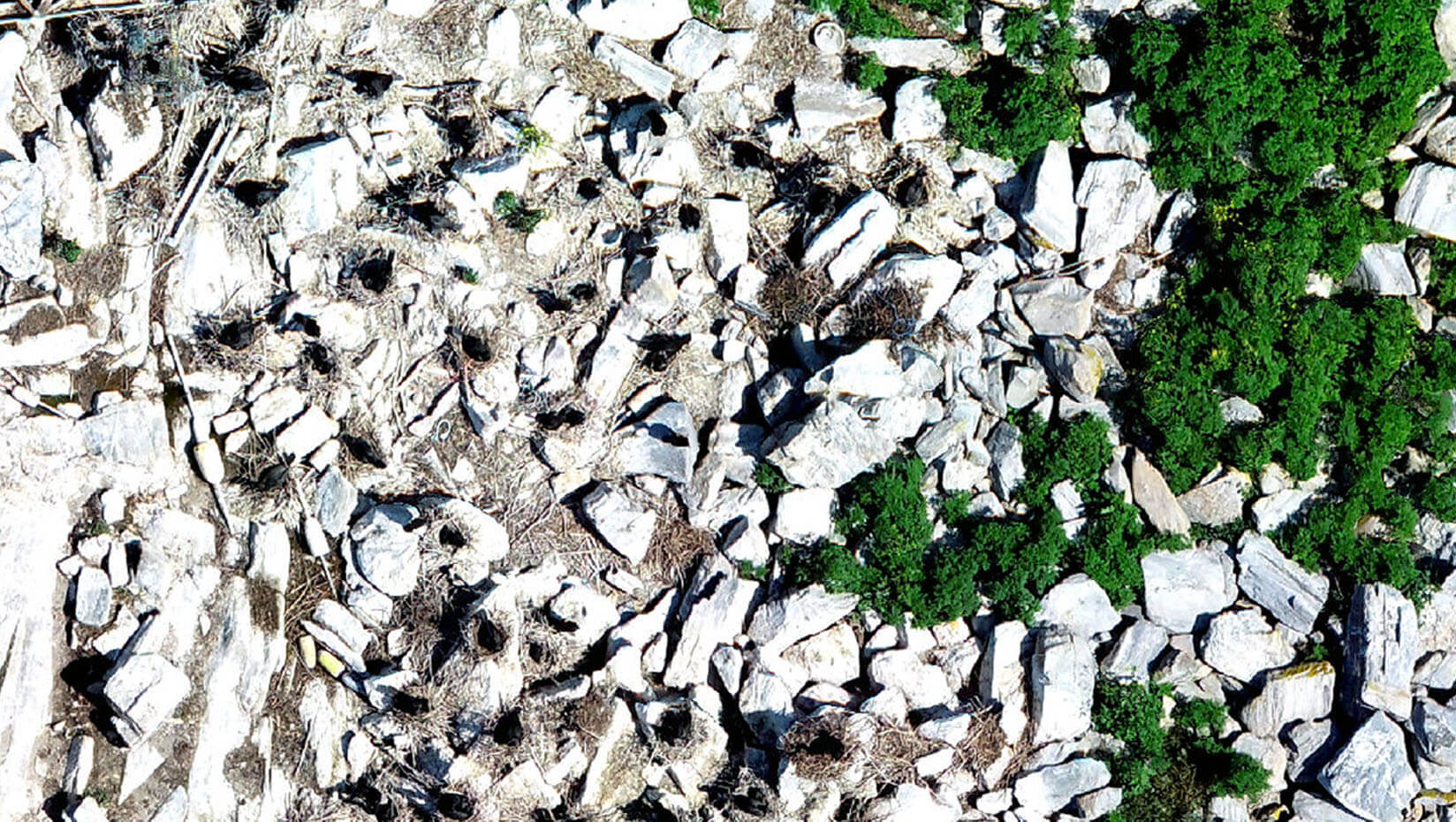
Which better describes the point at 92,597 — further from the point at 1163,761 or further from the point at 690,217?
the point at 1163,761

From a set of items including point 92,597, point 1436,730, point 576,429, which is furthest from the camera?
point 576,429

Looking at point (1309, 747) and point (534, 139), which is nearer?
point (534, 139)

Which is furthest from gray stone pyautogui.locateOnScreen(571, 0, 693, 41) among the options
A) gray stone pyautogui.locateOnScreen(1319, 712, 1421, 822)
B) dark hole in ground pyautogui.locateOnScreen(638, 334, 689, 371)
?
gray stone pyautogui.locateOnScreen(1319, 712, 1421, 822)

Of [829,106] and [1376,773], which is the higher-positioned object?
[829,106]

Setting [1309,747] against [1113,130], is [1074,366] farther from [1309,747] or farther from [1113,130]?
[1309,747]

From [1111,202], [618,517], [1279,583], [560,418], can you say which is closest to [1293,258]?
[1111,202]

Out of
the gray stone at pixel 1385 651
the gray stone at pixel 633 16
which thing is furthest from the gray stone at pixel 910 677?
the gray stone at pixel 633 16

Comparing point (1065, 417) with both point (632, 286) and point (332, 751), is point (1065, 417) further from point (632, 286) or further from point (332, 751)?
point (332, 751)

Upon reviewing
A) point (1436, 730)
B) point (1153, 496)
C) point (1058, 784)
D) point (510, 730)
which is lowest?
point (1058, 784)

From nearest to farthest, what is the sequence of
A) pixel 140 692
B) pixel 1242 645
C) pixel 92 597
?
pixel 140 692
pixel 92 597
pixel 1242 645
